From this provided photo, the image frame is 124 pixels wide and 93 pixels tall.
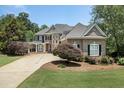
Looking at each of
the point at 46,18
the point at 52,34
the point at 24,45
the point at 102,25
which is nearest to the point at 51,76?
the point at 46,18

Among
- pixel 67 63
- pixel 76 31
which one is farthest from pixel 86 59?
pixel 76 31

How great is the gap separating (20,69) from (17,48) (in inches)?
129

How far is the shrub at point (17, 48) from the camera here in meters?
23.5

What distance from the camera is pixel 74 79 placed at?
17.5 meters

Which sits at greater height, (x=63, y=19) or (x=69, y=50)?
(x=63, y=19)

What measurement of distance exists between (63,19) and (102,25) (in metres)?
4.66

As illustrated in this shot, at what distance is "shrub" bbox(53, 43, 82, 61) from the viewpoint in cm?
2277

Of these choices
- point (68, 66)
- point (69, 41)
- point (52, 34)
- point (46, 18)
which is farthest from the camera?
point (52, 34)

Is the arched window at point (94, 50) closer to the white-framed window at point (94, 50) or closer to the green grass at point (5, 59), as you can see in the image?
the white-framed window at point (94, 50)

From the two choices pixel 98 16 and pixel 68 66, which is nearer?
pixel 68 66

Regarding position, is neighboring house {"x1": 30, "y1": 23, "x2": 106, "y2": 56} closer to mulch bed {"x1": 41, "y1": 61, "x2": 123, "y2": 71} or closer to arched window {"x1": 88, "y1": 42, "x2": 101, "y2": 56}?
arched window {"x1": 88, "y1": 42, "x2": 101, "y2": 56}

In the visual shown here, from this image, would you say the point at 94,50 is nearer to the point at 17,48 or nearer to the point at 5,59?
the point at 17,48

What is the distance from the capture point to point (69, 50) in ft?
75.0

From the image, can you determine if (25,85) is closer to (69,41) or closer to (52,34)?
(69,41)
